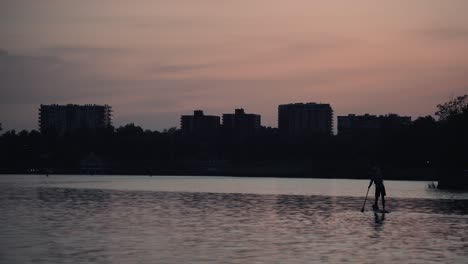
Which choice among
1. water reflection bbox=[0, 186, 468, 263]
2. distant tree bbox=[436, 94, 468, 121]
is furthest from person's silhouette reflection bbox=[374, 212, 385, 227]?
distant tree bbox=[436, 94, 468, 121]

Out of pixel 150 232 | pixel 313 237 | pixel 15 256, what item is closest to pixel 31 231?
pixel 150 232

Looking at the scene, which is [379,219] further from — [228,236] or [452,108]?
[452,108]

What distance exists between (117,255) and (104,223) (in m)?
9.60

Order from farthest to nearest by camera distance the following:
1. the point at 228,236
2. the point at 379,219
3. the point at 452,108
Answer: the point at 452,108 < the point at 379,219 < the point at 228,236

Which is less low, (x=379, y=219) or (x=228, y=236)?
(x=379, y=219)

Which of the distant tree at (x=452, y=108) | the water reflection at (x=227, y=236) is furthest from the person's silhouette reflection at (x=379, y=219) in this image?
the distant tree at (x=452, y=108)

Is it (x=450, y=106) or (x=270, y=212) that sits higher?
(x=450, y=106)

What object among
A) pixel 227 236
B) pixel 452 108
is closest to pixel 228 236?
pixel 227 236

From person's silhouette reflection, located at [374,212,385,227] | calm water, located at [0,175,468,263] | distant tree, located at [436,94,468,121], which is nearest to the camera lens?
calm water, located at [0,175,468,263]

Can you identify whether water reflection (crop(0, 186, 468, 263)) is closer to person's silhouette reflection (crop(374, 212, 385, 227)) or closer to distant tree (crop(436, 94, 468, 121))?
person's silhouette reflection (crop(374, 212, 385, 227))

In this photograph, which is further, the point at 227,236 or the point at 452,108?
the point at 452,108

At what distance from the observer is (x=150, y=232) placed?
26391mm

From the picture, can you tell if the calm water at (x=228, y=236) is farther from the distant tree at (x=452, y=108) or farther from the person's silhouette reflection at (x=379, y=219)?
the distant tree at (x=452, y=108)

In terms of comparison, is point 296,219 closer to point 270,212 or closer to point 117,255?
point 270,212
